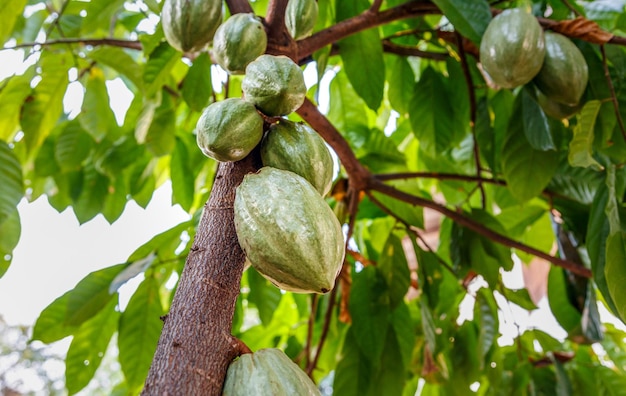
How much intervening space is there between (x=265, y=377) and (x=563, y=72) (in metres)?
0.89

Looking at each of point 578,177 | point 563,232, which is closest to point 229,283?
point 578,177

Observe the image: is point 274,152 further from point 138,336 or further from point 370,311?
point 370,311

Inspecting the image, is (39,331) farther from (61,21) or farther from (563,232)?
(563,232)

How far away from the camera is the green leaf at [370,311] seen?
1.41 meters

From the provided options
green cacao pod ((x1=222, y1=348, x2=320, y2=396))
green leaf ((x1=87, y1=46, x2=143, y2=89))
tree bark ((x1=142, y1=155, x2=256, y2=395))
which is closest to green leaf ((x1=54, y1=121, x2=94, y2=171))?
green leaf ((x1=87, y1=46, x2=143, y2=89))

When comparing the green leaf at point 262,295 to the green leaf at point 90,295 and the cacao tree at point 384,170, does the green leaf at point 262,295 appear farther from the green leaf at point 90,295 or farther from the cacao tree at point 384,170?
the green leaf at point 90,295

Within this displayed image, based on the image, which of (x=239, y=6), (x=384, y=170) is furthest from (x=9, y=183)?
(x=384, y=170)

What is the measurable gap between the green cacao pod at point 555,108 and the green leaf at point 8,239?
45.4 inches

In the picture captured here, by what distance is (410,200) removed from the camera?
140 centimetres

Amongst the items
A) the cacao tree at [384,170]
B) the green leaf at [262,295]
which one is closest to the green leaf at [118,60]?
the cacao tree at [384,170]

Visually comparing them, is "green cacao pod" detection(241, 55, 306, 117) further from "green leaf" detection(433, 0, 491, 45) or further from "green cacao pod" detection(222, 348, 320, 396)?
"green leaf" detection(433, 0, 491, 45)

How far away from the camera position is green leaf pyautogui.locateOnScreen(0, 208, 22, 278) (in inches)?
47.5

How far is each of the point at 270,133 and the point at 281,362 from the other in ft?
0.94

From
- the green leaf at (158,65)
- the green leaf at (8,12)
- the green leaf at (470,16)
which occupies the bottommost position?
the green leaf at (158,65)
